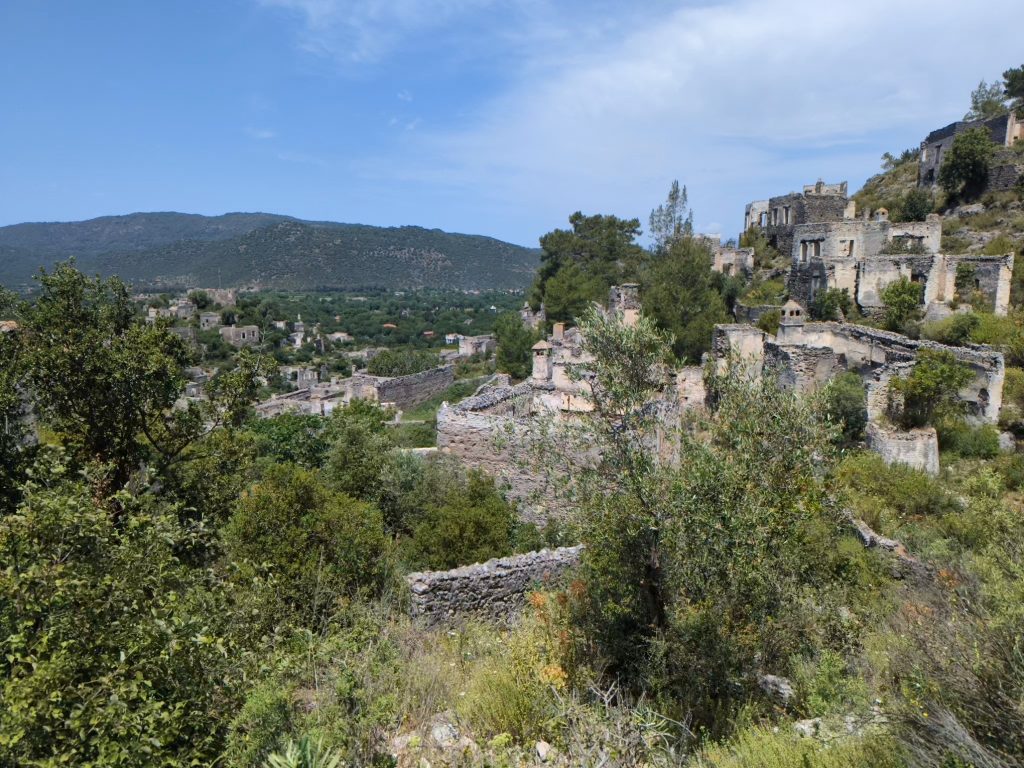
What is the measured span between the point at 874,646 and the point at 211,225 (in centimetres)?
21195

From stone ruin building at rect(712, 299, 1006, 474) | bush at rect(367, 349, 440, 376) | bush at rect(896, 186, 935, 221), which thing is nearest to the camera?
stone ruin building at rect(712, 299, 1006, 474)

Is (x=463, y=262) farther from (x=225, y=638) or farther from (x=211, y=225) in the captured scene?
(x=225, y=638)

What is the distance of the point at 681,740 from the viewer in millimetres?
5039

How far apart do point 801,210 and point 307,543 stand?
34644 millimetres

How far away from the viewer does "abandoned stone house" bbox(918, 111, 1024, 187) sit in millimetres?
34281

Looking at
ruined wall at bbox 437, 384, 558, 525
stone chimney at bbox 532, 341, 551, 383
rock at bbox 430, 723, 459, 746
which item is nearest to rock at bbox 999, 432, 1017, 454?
ruined wall at bbox 437, 384, 558, 525

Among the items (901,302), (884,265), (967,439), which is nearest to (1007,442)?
(967,439)

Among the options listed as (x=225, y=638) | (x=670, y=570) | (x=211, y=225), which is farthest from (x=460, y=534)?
(x=211, y=225)

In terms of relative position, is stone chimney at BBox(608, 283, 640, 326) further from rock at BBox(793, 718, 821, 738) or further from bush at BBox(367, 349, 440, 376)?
bush at BBox(367, 349, 440, 376)

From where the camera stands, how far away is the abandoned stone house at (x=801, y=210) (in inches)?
1342

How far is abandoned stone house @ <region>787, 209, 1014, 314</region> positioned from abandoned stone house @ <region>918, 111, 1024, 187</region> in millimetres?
11058

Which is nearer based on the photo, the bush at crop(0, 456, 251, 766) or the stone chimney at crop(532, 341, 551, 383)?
the bush at crop(0, 456, 251, 766)

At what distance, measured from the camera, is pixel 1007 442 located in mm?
13195

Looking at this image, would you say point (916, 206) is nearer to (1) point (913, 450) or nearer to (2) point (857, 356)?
(2) point (857, 356)
